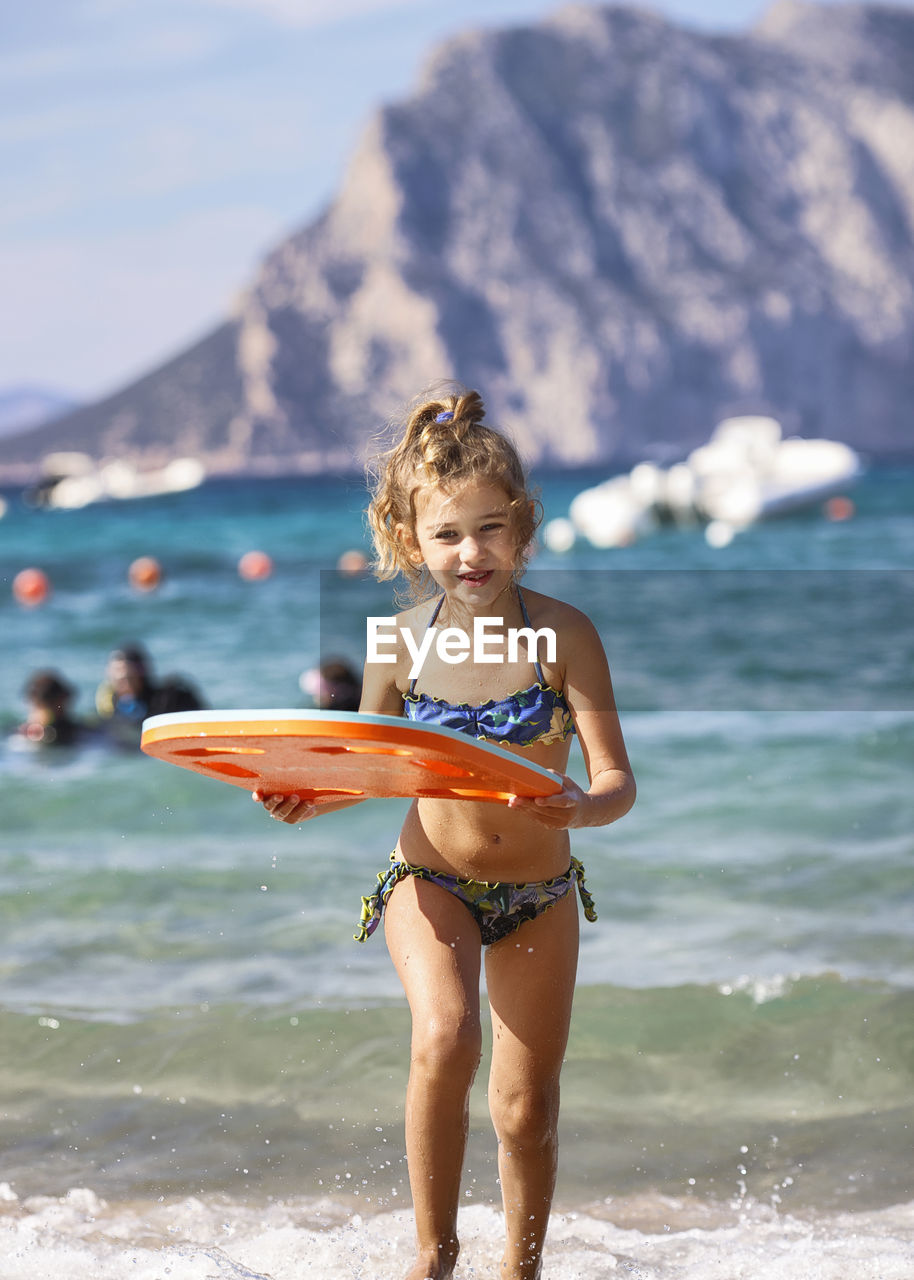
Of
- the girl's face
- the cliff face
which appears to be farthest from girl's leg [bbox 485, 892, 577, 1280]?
the cliff face

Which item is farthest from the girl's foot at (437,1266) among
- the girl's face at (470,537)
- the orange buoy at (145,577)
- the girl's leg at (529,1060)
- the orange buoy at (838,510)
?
the orange buoy at (838,510)

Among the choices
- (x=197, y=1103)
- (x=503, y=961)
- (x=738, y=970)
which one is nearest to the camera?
(x=503, y=961)

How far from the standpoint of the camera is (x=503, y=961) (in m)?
2.74

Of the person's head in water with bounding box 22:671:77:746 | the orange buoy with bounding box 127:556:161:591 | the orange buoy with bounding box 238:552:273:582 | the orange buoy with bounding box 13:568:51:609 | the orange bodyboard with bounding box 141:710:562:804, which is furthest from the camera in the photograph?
the orange buoy with bounding box 238:552:273:582

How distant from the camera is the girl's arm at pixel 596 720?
2643 millimetres

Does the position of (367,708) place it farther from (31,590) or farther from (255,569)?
(255,569)

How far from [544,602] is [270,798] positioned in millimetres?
622

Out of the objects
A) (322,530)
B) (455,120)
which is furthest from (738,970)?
(455,120)

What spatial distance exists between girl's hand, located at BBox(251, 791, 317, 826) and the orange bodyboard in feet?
0.05

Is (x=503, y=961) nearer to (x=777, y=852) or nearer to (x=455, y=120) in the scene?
(x=777, y=852)

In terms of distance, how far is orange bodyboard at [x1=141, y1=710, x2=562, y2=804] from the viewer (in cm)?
240

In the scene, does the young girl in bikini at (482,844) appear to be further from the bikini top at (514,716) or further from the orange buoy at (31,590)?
the orange buoy at (31,590)

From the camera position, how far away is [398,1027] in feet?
14.9

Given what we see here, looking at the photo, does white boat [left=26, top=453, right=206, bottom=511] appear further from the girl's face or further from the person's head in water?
the girl's face
